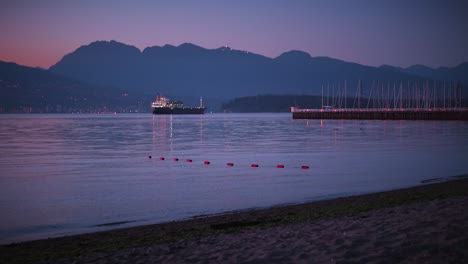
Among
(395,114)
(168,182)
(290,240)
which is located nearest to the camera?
(290,240)

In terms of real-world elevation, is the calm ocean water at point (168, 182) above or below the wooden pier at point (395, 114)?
below

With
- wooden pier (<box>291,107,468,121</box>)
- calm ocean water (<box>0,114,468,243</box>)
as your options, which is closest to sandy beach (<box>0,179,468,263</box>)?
calm ocean water (<box>0,114,468,243</box>)

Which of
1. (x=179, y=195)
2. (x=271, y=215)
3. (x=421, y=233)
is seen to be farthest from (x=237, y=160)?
(x=421, y=233)

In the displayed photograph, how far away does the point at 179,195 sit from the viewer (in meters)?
16.0

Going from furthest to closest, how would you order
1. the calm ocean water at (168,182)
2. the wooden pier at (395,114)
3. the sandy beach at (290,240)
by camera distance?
the wooden pier at (395,114)
the calm ocean water at (168,182)
the sandy beach at (290,240)

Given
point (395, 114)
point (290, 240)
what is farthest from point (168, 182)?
point (395, 114)

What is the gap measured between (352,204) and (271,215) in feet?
8.04

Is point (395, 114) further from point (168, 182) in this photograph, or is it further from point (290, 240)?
point (290, 240)

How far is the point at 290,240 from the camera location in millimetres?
8094

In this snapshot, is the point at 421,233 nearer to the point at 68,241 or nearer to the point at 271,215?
the point at 271,215

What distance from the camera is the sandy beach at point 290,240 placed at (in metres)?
6.88

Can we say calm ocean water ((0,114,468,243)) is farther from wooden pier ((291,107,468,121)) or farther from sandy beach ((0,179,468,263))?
wooden pier ((291,107,468,121))

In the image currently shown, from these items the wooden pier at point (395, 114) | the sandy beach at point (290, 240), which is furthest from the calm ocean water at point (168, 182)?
the wooden pier at point (395, 114)

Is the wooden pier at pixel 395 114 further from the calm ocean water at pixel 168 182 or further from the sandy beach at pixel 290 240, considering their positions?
the sandy beach at pixel 290 240
